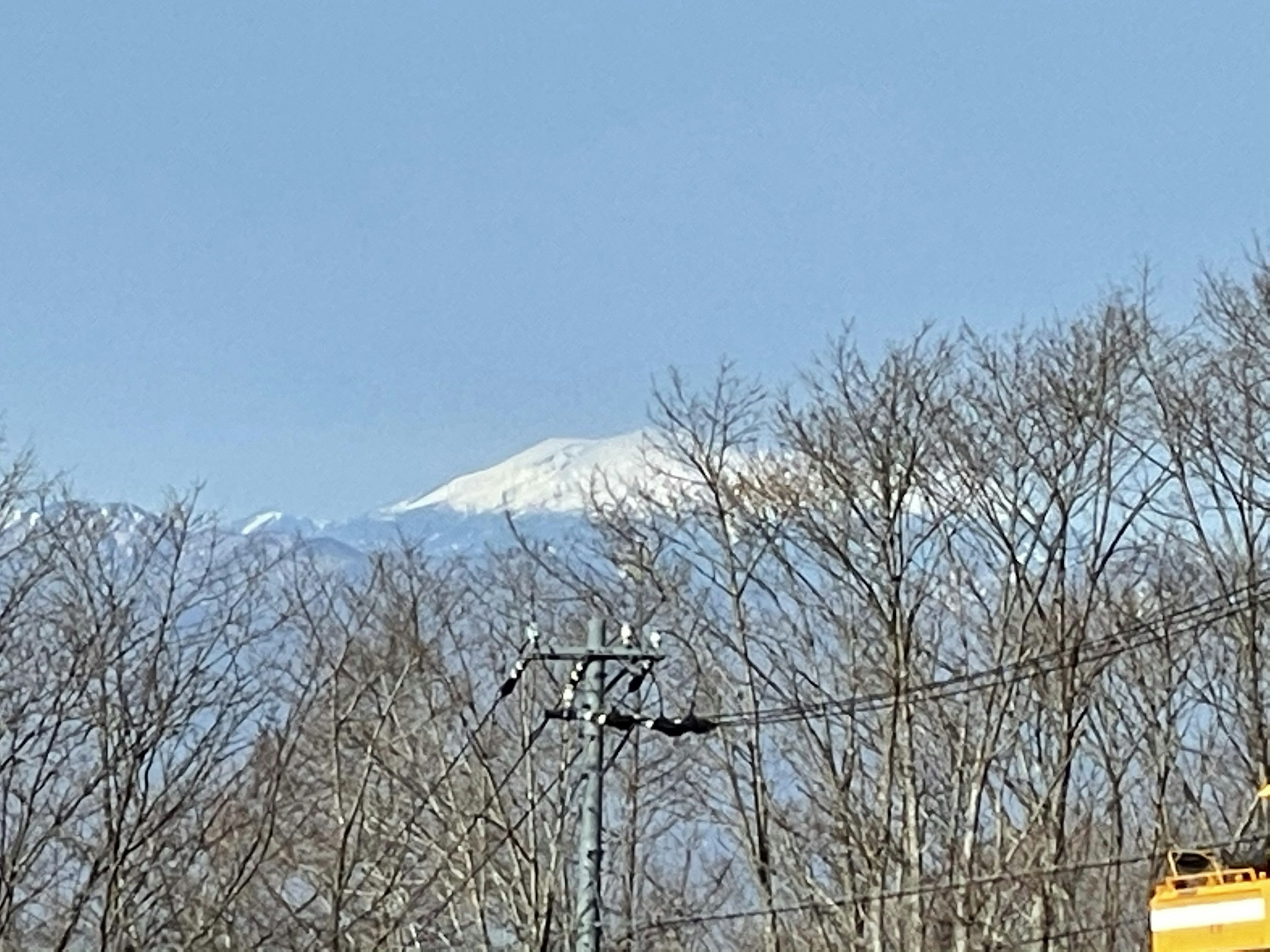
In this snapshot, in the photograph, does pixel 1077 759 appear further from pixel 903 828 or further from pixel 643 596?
pixel 643 596

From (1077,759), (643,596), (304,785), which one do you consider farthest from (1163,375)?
(304,785)

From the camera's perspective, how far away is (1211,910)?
1284cm

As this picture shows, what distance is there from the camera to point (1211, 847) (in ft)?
58.0

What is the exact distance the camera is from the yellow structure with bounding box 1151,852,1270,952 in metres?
12.4

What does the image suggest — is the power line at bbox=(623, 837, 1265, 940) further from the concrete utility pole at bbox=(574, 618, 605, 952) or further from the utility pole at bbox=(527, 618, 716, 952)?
the concrete utility pole at bbox=(574, 618, 605, 952)

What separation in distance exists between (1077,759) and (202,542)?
17.8 m

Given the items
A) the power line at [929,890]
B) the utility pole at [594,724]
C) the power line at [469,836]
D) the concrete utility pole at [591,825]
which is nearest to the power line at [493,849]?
the power line at [469,836]

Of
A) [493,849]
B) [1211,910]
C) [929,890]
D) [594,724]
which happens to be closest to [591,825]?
[594,724]

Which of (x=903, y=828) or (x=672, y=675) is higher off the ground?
(x=672, y=675)

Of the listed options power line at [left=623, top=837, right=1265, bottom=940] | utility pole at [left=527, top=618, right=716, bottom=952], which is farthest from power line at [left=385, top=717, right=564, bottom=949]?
utility pole at [left=527, top=618, right=716, bottom=952]

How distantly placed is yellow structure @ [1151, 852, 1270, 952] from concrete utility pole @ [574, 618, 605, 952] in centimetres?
831

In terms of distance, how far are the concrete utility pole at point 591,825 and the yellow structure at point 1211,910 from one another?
8.31m

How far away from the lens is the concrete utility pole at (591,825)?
21.2 metres

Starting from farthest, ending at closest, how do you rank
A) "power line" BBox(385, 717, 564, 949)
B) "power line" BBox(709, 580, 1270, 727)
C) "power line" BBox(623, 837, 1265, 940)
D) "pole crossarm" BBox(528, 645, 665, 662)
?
"power line" BBox(385, 717, 564, 949), "power line" BBox(709, 580, 1270, 727), "power line" BBox(623, 837, 1265, 940), "pole crossarm" BBox(528, 645, 665, 662)
